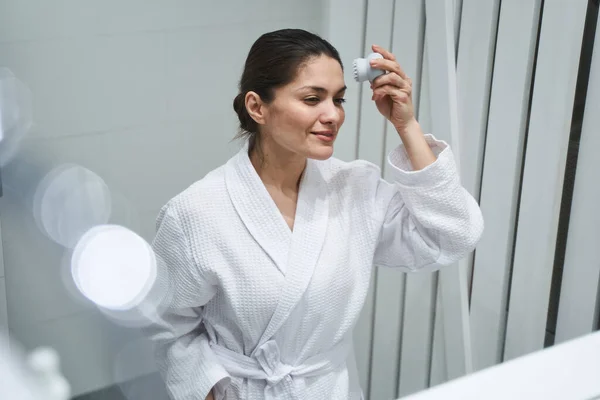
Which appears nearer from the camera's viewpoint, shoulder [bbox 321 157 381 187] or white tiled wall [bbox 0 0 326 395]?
shoulder [bbox 321 157 381 187]

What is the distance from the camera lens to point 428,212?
2.79 ft

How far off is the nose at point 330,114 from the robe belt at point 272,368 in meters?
0.24

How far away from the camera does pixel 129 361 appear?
145 centimetres

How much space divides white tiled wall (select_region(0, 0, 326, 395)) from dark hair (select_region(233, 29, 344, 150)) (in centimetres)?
42

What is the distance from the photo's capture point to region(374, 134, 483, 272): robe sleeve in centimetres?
84

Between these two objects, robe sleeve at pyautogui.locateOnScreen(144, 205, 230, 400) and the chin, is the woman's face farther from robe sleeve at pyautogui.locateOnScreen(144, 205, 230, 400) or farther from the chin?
robe sleeve at pyautogui.locateOnScreen(144, 205, 230, 400)

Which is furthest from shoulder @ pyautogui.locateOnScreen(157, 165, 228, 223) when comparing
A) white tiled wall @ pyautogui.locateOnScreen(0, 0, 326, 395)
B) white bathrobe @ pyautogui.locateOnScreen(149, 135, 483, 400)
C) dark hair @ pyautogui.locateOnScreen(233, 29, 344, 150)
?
white tiled wall @ pyautogui.locateOnScreen(0, 0, 326, 395)

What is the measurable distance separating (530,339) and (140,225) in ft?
2.03

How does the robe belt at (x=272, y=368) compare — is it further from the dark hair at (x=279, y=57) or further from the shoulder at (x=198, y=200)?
the dark hair at (x=279, y=57)

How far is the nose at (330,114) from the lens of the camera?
828 mm

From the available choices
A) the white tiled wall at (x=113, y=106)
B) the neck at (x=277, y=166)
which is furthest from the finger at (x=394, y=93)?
the white tiled wall at (x=113, y=106)

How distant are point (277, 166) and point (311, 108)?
0.09 meters

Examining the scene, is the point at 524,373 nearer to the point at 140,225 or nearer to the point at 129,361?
the point at 140,225

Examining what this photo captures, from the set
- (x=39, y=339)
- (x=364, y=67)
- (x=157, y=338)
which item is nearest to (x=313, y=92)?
(x=364, y=67)
